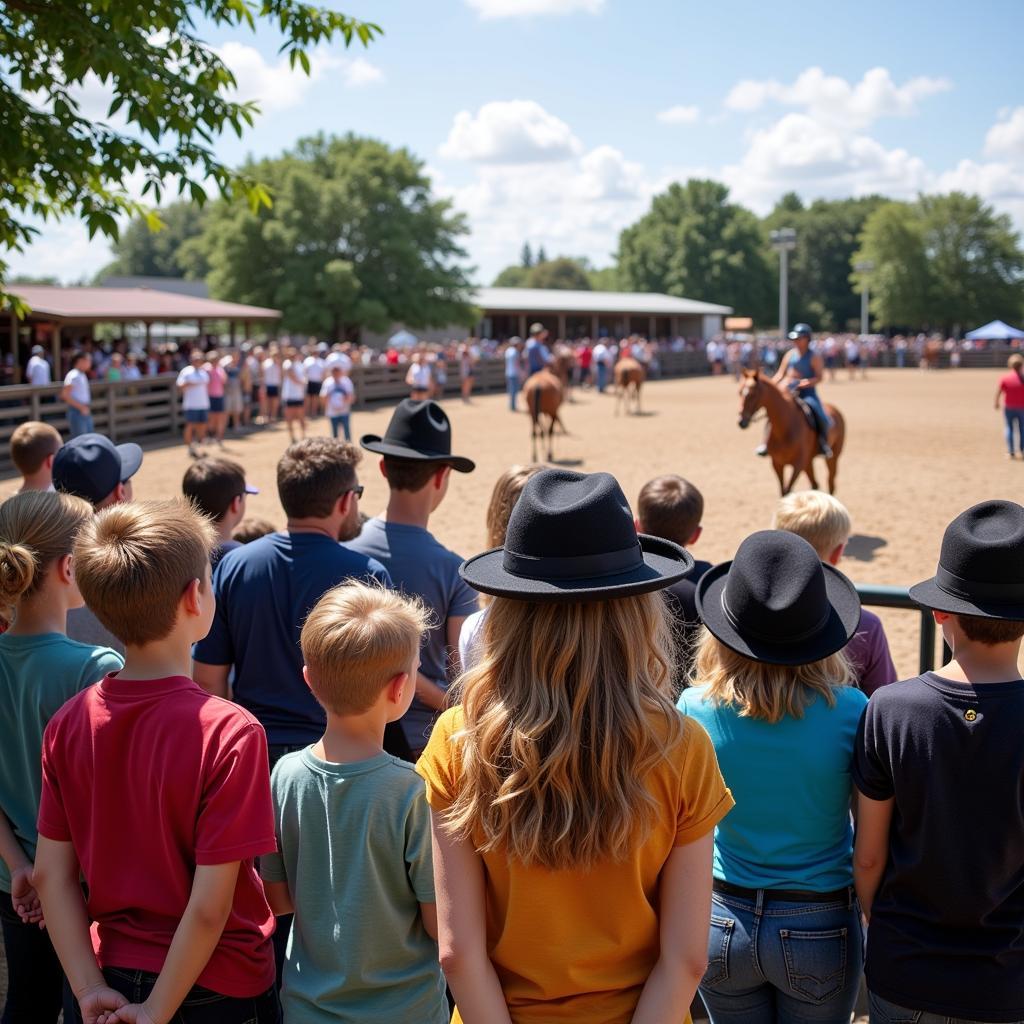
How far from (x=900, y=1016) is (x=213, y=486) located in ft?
10.9

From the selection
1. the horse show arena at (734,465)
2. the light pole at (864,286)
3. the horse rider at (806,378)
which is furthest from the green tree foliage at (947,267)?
the horse rider at (806,378)

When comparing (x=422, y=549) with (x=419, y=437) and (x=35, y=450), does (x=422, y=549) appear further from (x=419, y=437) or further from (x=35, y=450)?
(x=35, y=450)

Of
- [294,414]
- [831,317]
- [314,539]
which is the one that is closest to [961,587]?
[314,539]

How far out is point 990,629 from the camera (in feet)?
8.09

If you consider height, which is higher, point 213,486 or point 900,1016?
point 213,486

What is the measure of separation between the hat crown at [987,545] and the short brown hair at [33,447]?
15.8 feet

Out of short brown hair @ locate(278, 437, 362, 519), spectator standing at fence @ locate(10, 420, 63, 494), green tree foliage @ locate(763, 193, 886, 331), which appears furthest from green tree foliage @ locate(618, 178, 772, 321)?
short brown hair @ locate(278, 437, 362, 519)

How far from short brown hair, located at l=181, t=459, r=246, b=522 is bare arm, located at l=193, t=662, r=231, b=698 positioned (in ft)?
3.49

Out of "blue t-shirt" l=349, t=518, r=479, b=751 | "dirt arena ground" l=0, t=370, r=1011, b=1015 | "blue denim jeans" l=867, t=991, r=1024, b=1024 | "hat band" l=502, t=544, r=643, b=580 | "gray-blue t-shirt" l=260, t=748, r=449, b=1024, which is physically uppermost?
"hat band" l=502, t=544, r=643, b=580

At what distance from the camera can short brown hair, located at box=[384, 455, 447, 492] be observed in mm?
4121

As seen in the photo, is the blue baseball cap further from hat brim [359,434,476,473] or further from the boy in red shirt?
the boy in red shirt

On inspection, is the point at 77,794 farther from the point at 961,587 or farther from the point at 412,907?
the point at 961,587

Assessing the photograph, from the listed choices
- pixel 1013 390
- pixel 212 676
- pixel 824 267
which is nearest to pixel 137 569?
pixel 212 676

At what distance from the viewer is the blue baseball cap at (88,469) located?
15.5 ft
